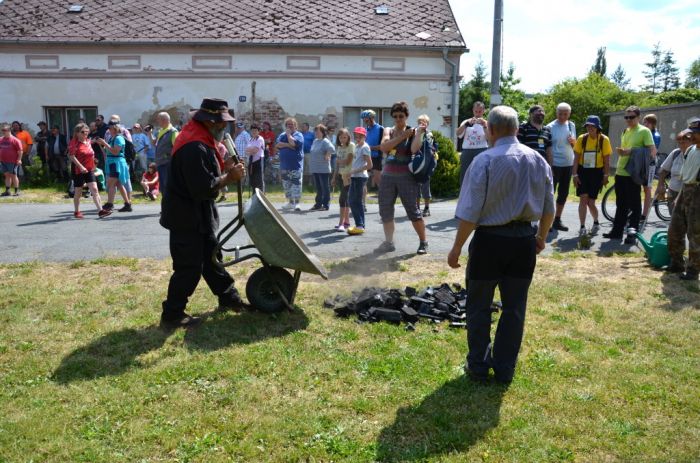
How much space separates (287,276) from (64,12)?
19.3 meters

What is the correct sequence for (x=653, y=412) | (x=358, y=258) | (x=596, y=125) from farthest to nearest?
(x=596, y=125) < (x=358, y=258) < (x=653, y=412)

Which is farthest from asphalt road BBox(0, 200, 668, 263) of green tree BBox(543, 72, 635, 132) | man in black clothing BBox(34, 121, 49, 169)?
green tree BBox(543, 72, 635, 132)

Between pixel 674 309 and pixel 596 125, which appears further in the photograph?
pixel 596 125

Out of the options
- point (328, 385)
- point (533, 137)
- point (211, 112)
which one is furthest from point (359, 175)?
point (328, 385)

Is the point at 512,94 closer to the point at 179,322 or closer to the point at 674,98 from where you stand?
the point at 674,98

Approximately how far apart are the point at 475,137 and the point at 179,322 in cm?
701

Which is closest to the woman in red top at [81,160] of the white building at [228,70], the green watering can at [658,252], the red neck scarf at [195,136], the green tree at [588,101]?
the red neck scarf at [195,136]

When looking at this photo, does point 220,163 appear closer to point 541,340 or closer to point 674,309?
point 541,340

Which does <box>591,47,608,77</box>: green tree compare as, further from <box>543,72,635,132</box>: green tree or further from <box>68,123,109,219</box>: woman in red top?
<box>68,123,109,219</box>: woman in red top

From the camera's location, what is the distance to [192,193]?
15.8ft

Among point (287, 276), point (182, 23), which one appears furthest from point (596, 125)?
point (182, 23)

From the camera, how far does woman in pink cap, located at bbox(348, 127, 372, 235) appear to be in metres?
9.15

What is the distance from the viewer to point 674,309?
5.80 metres

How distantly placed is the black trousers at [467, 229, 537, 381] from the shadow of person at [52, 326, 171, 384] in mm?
2543
